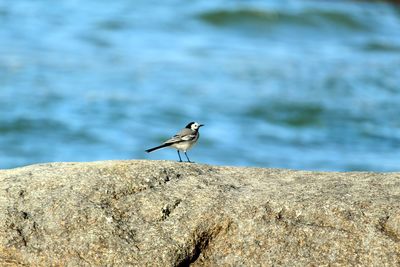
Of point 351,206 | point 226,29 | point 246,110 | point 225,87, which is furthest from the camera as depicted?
point 226,29

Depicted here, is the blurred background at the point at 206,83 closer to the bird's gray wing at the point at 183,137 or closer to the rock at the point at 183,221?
the bird's gray wing at the point at 183,137

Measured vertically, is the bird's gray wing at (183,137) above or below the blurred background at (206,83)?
above

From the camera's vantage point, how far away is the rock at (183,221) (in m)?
7.71

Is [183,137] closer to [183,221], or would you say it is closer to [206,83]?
[183,221]

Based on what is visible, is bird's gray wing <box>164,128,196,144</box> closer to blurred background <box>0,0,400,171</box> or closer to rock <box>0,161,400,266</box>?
rock <box>0,161,400,266</box>

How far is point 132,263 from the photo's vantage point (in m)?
7.62

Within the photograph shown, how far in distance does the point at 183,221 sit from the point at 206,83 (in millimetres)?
21550

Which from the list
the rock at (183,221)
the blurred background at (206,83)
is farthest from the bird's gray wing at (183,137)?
the blurred background at (206,83)

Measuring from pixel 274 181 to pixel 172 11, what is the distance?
33.6 metres

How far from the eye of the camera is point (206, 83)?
29.4m

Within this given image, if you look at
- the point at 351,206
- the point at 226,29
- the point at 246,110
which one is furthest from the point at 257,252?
the point at 226,29

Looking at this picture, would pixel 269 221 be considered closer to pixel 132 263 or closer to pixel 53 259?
pixel 132 263

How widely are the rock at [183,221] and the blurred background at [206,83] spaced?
38.8ft

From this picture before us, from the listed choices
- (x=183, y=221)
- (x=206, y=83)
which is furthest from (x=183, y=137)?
(x=206, y=83)
